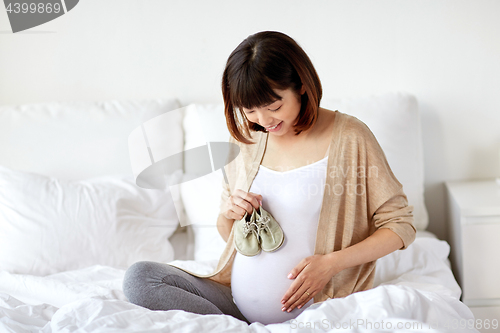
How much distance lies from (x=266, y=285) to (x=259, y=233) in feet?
0.41

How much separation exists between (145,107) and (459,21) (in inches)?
51.0

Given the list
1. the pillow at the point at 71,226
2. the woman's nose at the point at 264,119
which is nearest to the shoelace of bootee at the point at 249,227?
the woman's nose at the point at 264,119

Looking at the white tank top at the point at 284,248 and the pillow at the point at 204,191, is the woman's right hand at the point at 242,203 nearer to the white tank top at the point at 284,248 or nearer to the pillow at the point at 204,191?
the white tank top at the point at 284,248

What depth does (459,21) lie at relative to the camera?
1.70 metres

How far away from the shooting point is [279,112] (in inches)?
39.4

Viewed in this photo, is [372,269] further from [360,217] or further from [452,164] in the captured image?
[452,164]

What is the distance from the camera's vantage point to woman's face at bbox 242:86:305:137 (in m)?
0.98

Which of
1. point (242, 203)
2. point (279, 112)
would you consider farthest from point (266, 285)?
point (279, 112)

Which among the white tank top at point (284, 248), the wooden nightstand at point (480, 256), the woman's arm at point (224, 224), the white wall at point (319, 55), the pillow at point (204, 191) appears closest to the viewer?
the white tank top at point (284, 248)

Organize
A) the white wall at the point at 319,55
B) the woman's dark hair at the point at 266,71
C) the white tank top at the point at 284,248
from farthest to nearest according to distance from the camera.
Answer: the white wall at the point at 319,55
the white tank top at the point at 284,248
the woman's dark hair at the point at 266,71

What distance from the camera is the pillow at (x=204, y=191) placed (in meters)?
1.58

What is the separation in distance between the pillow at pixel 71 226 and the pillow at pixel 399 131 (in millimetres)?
843

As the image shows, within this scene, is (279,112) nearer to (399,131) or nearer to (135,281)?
(135,281)

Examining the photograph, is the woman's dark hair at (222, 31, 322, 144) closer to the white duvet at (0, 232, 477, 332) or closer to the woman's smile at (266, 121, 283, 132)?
the woman's smile at (266, 121, 283, 132)
